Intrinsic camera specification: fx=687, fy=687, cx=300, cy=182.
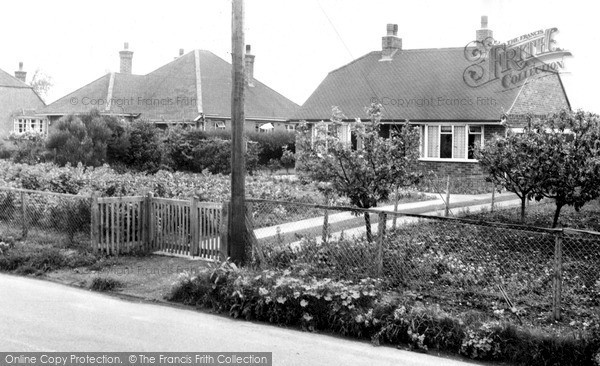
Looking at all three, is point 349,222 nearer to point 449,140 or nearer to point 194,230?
point 194,230

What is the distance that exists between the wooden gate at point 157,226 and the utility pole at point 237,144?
104 centimetres

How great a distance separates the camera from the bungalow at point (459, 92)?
29.2 meters

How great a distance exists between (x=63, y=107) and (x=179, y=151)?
17.6m

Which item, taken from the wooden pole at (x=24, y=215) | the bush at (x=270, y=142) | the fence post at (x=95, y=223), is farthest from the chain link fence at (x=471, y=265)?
the bush at (x=270, y=142)

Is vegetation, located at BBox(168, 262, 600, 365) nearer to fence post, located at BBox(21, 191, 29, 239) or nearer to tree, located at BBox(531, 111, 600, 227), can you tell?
fence post, located at BBox(21, 191, 29, 239)

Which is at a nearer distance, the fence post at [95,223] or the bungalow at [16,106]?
the fence post at [95,223]

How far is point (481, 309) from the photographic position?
824cm

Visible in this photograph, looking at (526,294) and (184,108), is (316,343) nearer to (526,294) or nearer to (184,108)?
(526,294)

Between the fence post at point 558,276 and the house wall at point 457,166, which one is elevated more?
the house wall at point 457,166

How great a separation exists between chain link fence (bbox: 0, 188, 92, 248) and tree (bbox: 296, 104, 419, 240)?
14.1ft

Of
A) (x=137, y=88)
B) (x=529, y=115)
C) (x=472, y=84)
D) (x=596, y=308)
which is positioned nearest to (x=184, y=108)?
(x=137, y=88)

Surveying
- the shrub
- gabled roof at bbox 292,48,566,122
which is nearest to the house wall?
gabled roof at bbox 292,48,566,122

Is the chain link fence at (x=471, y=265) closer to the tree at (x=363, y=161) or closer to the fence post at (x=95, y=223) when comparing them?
the tree at (x=363, y=161)

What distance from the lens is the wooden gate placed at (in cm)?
1152
